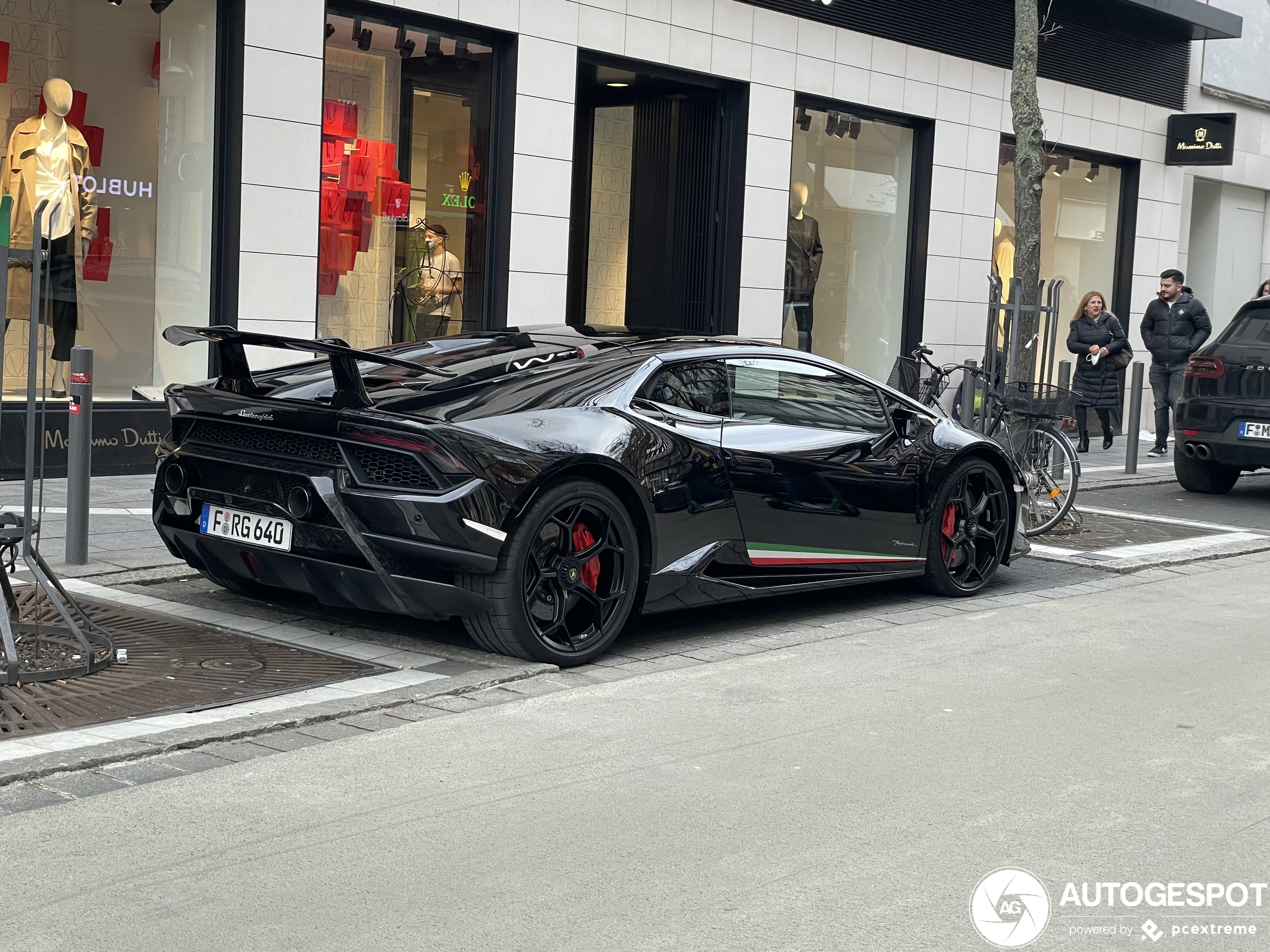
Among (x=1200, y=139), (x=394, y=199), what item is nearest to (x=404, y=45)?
(x=394, y=199)

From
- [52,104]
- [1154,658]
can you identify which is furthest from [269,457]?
[52,104]

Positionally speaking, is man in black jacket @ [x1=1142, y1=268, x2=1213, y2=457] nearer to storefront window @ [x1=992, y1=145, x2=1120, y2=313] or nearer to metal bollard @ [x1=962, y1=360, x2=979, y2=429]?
storefront window @ [x1=992, y1=145, x2=1120, y2=313]

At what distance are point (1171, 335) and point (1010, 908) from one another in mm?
Result: 13877

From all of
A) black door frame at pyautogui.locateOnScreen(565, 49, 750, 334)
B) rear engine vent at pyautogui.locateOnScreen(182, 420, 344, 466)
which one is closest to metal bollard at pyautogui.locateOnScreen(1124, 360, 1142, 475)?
black door frame at pyautogui.locateOnScreen(565, 49, 750, 334)

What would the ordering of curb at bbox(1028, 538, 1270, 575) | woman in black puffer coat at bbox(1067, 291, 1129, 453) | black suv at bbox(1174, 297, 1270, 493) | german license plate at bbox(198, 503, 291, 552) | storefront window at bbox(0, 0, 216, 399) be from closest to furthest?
german license plate at bbox(198, 503, 291, 552)
curb at bbox(1028, 538, 1270, 575)
storefront window at bbox(0, 0, 216, 399)
black suv at bbox(1174, 297, 1270, 493)
woman in black puffer coat at bbox(1067, 291, 1129, 453)

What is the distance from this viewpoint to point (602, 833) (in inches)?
165

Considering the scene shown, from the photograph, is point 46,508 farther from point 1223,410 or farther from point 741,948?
point 1223,410

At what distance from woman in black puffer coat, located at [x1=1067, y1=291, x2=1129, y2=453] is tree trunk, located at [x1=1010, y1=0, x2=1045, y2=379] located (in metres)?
5.88

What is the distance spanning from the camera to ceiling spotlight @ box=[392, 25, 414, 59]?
12.8 m

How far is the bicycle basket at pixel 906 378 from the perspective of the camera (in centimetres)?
1113

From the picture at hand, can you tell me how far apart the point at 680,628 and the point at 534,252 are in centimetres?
A: 709

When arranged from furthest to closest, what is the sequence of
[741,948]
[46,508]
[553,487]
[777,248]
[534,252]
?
[777,248] < [534,252] < [46,508] < [553,487] < [741,948]

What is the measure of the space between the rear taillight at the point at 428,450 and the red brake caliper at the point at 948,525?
126 inches

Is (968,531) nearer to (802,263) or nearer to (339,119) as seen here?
(339,119)
